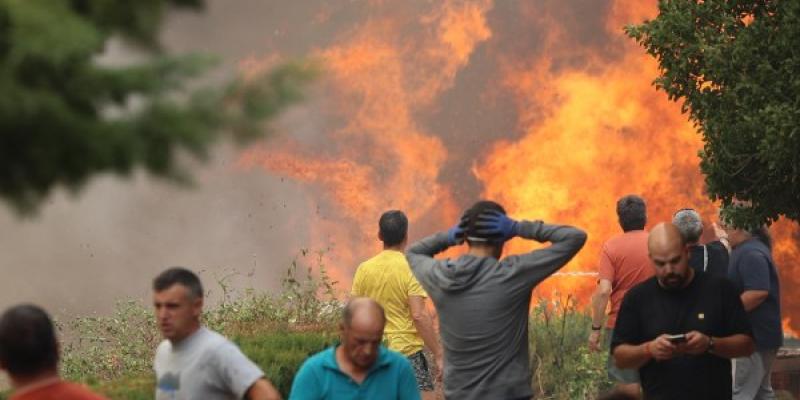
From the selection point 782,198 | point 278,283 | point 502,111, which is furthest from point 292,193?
point 782,198

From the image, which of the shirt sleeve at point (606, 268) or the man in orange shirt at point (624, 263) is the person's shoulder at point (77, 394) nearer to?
the man in orange shirt at point (624, 263)

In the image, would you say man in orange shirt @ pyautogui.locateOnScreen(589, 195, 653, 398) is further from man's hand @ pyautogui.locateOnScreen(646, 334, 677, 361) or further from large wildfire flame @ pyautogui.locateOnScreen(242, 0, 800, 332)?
large wildfire flame @ pyautogui.locateOnScreen(242, 0, 800, 332)

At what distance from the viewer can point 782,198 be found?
12.0 metres

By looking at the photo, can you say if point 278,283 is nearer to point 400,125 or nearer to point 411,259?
point 400,125

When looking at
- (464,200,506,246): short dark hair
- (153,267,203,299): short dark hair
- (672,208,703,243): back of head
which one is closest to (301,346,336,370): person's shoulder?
(153,267,203,299): short dark hair

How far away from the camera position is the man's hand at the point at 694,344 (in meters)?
6.95

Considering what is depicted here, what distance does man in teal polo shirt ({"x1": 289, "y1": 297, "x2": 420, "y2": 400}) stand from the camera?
20.3 ft

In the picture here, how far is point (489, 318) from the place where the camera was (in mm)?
7113

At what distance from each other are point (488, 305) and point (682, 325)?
93 cm

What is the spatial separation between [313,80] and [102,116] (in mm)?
572

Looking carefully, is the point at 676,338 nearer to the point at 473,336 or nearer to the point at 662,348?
the point at 662,348

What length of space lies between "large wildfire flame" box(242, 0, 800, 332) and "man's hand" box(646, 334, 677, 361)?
48.5ft

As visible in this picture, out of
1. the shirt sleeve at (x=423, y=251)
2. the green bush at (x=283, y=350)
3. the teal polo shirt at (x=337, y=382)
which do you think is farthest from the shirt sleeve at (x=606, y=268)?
the teal polo shirt at (x=337, y=382)

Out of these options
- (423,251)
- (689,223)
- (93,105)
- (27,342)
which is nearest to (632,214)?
(689,223)
